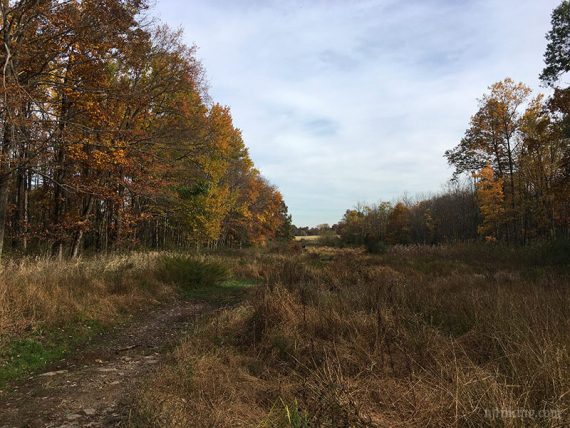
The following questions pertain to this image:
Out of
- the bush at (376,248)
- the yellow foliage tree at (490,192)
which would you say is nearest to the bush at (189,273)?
the bush at (376,248)

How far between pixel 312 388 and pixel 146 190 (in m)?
15.5

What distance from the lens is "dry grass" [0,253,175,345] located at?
7227 mm

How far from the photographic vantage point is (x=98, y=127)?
14766 millimetres

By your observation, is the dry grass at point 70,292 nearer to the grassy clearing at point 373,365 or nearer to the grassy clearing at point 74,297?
the grassy clearing at point 74,297

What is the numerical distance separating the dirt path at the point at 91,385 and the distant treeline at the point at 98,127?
21.0 ft

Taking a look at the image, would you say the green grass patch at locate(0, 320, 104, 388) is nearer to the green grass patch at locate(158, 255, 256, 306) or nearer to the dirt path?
the dirt path

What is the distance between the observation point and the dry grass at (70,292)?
23.7 ft

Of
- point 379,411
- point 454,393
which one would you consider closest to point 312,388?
point 379,411

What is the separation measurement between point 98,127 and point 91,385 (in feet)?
39.9

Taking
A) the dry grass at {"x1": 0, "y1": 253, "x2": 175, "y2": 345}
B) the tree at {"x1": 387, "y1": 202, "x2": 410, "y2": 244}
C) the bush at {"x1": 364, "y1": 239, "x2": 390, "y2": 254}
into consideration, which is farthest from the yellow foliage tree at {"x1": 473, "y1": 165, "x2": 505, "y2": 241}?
the dry grass at {"x1": 0, "y1": 253, "x2": 175, "y2": 345}

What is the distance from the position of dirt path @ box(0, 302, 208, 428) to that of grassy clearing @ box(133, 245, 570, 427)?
0.54 meters

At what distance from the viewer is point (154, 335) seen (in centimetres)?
782

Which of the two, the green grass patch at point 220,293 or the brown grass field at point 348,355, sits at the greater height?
the brown grass field at point 348,355

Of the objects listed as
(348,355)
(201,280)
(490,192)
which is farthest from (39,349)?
(490,192)
